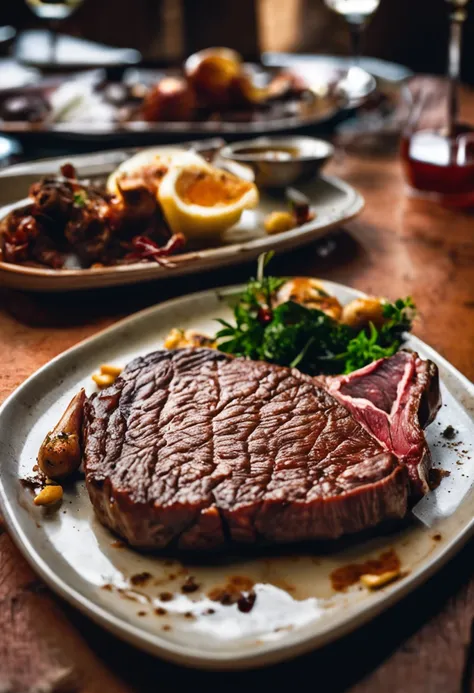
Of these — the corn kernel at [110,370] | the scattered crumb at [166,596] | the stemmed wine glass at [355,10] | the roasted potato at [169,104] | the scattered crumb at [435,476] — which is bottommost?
the scattered crumb at [435,476]

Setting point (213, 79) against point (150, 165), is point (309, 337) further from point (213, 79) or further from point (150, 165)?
point (213, 79)

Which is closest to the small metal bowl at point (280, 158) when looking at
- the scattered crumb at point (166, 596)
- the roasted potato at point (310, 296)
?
the roasted potato at point (310, 296)

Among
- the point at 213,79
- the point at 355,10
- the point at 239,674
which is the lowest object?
the point at 239,674

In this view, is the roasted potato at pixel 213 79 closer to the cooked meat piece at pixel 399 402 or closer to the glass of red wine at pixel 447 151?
the glass of red wine at pixel 447 151

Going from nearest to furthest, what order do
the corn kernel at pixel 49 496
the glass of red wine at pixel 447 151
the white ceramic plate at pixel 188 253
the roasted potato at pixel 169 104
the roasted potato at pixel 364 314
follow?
the corn kernel at pixel 49 496 → the roasted potato at pixel 364 314 → the white ceramic plate at pixel 188 253 → the glass of red wine at pixel 447 151 → the roasted potato at pixel 169 104

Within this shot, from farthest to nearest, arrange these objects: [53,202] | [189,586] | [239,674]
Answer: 1. [53,202]
2. [189,586]
3. [239,674]

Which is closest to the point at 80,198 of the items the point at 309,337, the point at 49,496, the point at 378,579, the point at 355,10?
the point at 309,337

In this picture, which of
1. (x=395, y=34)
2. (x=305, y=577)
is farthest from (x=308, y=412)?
(x=395, y=34)

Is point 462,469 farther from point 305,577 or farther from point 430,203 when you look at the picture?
point 430,203
